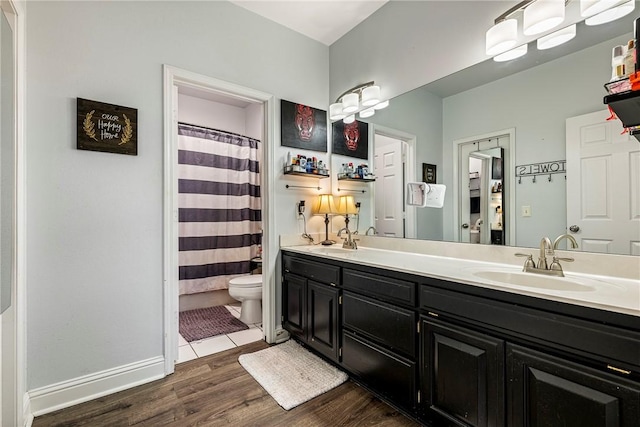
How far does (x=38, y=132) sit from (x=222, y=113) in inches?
97.7

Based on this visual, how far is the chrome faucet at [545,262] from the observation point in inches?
54.7

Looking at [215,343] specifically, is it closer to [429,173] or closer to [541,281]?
[429,173]

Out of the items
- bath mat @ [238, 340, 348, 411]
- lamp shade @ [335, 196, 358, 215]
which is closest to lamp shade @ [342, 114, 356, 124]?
lamp shade @ [335, 196, 358, 215]

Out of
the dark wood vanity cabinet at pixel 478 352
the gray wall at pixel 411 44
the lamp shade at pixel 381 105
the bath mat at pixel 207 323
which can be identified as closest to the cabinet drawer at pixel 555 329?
the dark wood vanity cabinet at pixel 478 352

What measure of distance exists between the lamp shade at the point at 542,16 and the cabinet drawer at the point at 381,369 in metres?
1.86

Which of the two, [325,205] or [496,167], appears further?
[325,205]

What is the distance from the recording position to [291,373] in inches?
79.6

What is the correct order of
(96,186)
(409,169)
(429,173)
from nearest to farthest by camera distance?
(96,186) → (429,173) → (409,169)

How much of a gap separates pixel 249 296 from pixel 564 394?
8.18 feet

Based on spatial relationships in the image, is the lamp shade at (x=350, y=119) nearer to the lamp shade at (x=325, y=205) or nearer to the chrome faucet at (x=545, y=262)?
the lamp shade at (x=325, y=205)

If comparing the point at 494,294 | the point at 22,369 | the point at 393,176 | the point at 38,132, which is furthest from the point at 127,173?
the point at 494,294

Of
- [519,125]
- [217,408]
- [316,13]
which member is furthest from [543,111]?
[217,408]

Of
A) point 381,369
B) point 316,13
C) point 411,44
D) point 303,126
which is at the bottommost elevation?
point 381,369

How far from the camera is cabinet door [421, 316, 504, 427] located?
3.87 ft
